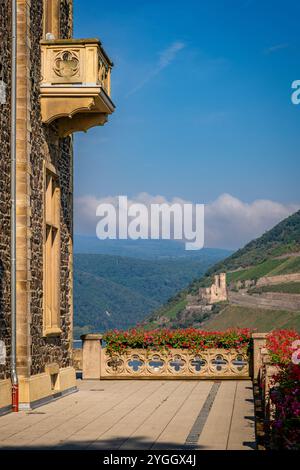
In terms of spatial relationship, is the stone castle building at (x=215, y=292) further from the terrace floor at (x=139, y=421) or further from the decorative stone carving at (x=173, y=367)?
the terrace floor at (x=139, y=421)

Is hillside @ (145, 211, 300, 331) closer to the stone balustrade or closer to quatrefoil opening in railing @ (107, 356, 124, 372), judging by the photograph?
the stone balustrade

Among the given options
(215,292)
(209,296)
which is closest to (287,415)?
(215,292)

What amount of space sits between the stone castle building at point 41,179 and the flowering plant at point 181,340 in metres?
3.71

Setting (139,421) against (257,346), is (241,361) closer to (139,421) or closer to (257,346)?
(257,346)

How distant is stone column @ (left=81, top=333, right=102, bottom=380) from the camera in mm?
24188

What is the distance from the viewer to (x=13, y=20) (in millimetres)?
→ 16656

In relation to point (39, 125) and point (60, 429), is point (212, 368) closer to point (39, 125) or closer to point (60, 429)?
point (39, 125)

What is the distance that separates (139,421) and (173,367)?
1005 cm

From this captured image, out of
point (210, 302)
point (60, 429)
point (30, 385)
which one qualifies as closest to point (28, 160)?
point (30, 385)

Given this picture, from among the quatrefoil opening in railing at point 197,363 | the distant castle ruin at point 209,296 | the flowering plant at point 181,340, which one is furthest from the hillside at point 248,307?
the flowering plant at point 181,340

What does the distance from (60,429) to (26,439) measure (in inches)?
46.5

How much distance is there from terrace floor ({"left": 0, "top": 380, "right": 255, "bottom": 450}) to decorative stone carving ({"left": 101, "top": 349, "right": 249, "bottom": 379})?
2.76m

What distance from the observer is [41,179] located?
18047 mm

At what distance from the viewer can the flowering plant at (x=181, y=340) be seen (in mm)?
24562
